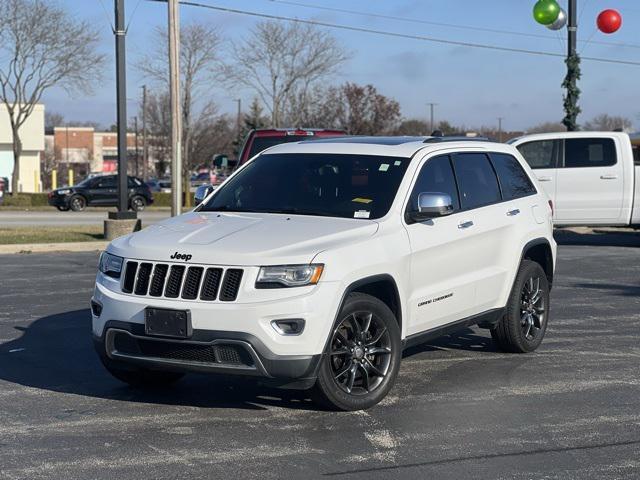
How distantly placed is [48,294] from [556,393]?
24.0 feet

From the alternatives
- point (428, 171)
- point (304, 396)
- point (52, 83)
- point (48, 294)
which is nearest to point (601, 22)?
point (48, 294)

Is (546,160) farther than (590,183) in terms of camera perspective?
Yes

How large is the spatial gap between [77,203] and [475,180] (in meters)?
32.6

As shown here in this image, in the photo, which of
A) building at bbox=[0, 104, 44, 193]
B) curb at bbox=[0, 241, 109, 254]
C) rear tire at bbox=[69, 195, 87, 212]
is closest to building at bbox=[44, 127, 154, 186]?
building at bbox=[0, 104, 44, 193]

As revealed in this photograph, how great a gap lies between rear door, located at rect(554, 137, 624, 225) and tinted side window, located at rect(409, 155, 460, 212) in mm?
11301

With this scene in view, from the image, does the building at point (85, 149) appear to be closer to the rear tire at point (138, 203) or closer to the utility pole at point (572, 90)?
the rear tire at point (138, 203)

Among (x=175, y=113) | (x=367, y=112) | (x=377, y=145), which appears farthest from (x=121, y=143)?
(x=367, y=112)

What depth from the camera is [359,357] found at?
648cm

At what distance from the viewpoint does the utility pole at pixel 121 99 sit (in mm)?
20094

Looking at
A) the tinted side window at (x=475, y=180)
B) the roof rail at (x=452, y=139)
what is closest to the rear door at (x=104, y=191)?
the roof rail at (x=452, y=139)

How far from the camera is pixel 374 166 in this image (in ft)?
24.1

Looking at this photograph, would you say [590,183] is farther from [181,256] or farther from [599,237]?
[181,256]

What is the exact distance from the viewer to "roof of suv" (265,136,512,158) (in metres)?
7.48

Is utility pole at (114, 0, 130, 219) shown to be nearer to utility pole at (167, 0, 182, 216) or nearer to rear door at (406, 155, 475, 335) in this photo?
utility pole at (167, 0, 182, 216)
